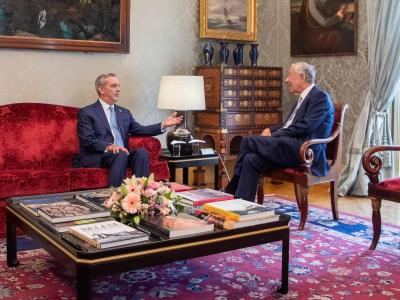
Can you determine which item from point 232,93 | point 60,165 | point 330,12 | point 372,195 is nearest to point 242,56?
point 232,93

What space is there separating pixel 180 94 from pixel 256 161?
129 centimetres

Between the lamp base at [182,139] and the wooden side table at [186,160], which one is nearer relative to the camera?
the wooden side table at [186,160]

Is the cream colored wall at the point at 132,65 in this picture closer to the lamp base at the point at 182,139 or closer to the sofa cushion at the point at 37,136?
the sofa cushion at the point at 37,136

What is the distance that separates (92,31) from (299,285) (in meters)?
3.70

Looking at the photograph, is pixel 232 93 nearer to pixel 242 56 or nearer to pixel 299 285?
pixel 242 56

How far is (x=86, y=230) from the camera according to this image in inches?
113

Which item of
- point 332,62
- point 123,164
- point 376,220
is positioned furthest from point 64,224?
point 332,62

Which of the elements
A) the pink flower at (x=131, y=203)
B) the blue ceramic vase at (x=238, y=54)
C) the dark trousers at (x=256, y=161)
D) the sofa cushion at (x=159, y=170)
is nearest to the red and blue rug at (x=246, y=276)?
the pink flower at (x=131, y=203)

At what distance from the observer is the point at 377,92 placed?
618 centimetres

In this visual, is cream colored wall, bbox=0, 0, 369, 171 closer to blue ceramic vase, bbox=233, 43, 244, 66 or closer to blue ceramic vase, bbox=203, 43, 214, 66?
blue ceramic vase, bbox=203, 43, 214, 66

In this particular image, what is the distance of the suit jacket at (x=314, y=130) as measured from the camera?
4.98 meters

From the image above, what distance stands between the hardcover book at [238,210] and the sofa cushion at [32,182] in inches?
72.0

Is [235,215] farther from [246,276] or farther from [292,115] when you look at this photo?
[292,115]

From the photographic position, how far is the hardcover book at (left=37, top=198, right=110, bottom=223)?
320 cm
